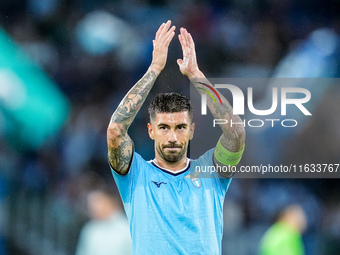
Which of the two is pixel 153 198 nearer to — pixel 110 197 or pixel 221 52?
pixel 110 197

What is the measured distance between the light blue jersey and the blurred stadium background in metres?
1.18

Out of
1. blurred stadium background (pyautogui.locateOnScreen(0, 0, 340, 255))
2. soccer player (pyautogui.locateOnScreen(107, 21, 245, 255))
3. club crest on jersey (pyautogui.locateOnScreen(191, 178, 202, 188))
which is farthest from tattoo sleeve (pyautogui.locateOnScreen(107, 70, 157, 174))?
blurred stadium background (pyautogui.locateOnScreen(0, 0, 340, 255))

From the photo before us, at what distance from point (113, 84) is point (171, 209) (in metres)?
1.78

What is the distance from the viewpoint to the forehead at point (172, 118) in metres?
2.92

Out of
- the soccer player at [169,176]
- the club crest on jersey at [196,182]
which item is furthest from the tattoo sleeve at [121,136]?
the club crest on jersey at [196,182]

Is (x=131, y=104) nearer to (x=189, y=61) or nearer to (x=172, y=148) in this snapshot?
(x=172, y=148)

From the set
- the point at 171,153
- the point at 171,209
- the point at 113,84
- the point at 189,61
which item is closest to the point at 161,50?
the point at 189,61

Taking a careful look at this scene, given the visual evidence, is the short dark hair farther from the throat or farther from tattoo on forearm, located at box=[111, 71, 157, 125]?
the throat

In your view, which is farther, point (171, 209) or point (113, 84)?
point (113, 84)

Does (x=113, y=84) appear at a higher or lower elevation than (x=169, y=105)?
higher

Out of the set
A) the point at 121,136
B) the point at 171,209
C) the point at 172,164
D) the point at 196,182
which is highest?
the point at 121,136

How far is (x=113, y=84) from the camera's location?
4176 mm

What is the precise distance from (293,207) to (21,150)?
2.41 metres

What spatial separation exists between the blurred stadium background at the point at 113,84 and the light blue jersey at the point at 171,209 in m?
1.18
